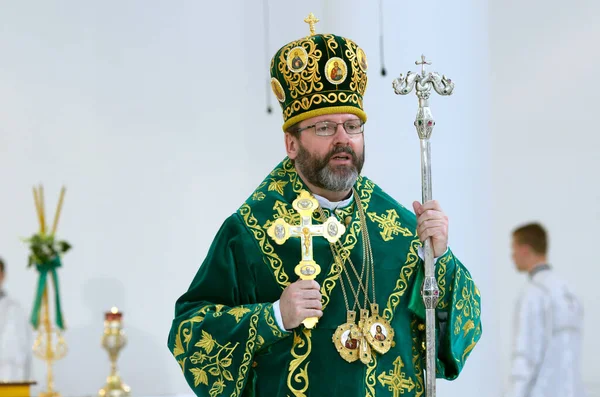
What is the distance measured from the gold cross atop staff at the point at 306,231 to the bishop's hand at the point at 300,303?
0.18ft

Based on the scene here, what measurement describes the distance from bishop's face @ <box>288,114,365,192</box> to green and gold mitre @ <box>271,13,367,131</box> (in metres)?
0.06

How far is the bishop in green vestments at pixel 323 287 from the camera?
11.9ft

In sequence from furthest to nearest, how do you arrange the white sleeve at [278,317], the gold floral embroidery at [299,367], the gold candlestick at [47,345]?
1. the gold candlestick at [47,345]
2. the gold floral embroidery at [299,367]
3. the white sleeve at [278,317]

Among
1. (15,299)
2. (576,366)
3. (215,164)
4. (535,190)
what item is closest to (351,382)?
(576,366)

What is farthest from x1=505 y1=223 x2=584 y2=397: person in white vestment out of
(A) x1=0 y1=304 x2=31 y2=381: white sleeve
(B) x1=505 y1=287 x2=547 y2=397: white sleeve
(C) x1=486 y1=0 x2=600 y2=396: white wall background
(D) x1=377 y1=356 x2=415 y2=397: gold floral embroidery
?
(D) x1=377 y1=356 x2=415 y2=397: gold floral embroidery

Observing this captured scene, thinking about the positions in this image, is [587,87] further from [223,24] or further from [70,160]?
[70,160]

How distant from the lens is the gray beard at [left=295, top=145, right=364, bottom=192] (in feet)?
12.2

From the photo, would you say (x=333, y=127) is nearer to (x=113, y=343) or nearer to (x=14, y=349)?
(x=113, y=343)

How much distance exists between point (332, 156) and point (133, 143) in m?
4.86

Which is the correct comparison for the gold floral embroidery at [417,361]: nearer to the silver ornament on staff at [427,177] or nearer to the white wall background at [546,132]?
Answer: the silver ornament on staff at [427,177]

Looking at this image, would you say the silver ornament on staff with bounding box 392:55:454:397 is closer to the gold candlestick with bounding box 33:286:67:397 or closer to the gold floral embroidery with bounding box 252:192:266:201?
the gold floral embroidery with bounding box 252:192:266:201

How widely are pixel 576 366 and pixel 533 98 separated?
2.94 m

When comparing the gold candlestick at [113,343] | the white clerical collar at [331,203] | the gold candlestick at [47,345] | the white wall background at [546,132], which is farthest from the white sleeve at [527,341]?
the white clerical collar at [331,203]

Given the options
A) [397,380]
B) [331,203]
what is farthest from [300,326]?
[331,203]
